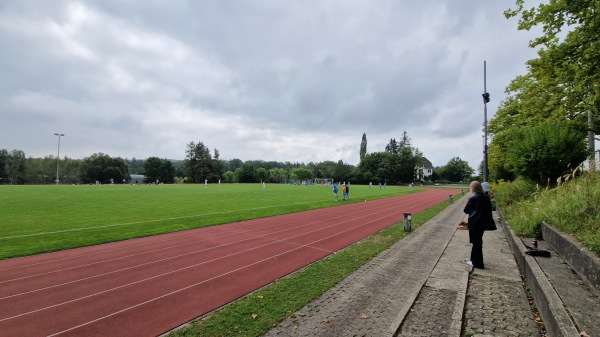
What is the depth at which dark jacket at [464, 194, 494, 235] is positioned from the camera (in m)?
6.74

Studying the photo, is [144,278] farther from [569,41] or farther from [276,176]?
[276,176]

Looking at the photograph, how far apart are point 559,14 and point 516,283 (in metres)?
7.67

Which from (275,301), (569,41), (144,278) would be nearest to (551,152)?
(569,41)

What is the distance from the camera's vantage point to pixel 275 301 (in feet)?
17.7

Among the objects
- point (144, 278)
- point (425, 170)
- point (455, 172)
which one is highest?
point (425, 170)

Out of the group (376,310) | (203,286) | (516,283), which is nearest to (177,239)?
(203,286)

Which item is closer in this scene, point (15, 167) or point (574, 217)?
point (574, 217)

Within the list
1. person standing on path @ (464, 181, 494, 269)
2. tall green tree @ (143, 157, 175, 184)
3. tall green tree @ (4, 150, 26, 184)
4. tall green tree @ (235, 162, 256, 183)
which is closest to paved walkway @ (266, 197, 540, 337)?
person standing on path @ (464, 181, 494, 269)

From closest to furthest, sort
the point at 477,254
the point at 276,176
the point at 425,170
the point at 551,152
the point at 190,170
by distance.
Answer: the point at 477,254 → the point at 551,152 → the point at 190,170 → the point at 276,176 → the point at 425,170

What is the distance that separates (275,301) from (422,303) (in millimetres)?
2712

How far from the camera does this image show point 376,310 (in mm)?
4957

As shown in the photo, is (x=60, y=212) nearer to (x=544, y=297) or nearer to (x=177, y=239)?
(x=177, y=239)

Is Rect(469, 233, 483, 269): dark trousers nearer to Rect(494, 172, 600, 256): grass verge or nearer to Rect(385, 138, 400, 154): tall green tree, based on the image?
Rect(494, 172, 600, 256): grass verge

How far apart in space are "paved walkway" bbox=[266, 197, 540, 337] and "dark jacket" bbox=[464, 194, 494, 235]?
3.51 feet
